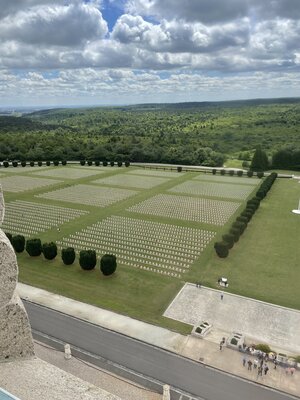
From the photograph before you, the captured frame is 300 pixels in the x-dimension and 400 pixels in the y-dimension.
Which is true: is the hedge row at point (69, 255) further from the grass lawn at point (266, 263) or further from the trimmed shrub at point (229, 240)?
the trimmed shrub at point (229, 240)

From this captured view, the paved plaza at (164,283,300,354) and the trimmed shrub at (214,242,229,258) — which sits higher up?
the trimmed shrub at (214,242,229,258)

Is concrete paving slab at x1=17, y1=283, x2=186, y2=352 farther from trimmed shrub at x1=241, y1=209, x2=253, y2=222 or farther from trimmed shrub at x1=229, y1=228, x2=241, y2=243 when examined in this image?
trimmed shrub at x1=241, y1=209, x2=253, y2=222

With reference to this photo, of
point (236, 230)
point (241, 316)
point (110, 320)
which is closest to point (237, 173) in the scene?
point (236, 230)

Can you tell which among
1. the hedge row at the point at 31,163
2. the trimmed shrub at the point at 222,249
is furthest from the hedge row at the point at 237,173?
the trimmed shrub at the point at 222,249

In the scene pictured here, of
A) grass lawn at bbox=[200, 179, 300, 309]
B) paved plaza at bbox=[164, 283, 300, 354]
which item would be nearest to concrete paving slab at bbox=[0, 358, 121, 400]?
paved plaza at bbox=[164, 283, 300, 354]

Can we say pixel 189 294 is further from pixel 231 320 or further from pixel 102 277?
pixel 102 277

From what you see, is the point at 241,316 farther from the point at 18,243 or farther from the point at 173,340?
the point at 18,243

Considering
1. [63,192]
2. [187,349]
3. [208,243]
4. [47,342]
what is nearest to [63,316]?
[47,342]

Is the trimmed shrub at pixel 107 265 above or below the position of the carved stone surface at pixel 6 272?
below
